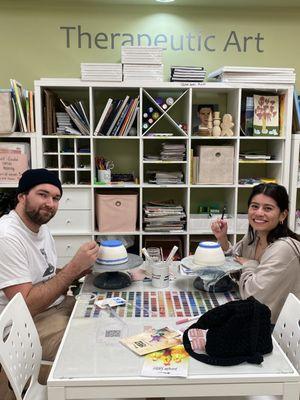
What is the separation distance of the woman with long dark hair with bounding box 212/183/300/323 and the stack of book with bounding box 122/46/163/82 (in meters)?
1.38

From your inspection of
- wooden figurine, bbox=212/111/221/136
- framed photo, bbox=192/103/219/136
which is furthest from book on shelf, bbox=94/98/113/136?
wooden figurine, bbox=212/111/221/136

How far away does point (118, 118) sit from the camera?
9.79 ft

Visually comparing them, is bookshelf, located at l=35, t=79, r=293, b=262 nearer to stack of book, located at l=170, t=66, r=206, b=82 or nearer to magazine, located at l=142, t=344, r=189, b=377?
stack of book, located at l=170, t=66, r=206, b=82

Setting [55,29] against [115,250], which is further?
[55,29]

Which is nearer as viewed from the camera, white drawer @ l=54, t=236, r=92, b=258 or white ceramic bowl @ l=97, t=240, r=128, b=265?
white ceramic bowl @ l=97, t=240, r=128, b=265

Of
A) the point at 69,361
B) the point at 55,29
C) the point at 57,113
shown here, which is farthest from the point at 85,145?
the point at 69,361

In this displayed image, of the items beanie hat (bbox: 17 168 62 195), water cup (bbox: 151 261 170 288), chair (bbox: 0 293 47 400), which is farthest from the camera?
beanie hat (bbox: 17 168 62 195)

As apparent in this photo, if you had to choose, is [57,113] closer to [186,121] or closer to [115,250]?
[186,121]

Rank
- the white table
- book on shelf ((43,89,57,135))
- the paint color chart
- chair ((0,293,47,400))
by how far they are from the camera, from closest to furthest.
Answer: the white table, chair ((0,293,47,400)), the paint color chart, book on shelf ((43,89,57,135))

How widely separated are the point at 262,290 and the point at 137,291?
533 mm

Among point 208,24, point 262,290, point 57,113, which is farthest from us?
point 208,24

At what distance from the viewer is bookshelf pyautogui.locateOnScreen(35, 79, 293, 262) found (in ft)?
9.67

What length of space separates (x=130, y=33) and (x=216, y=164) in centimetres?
129

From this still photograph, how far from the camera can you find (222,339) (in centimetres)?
119
